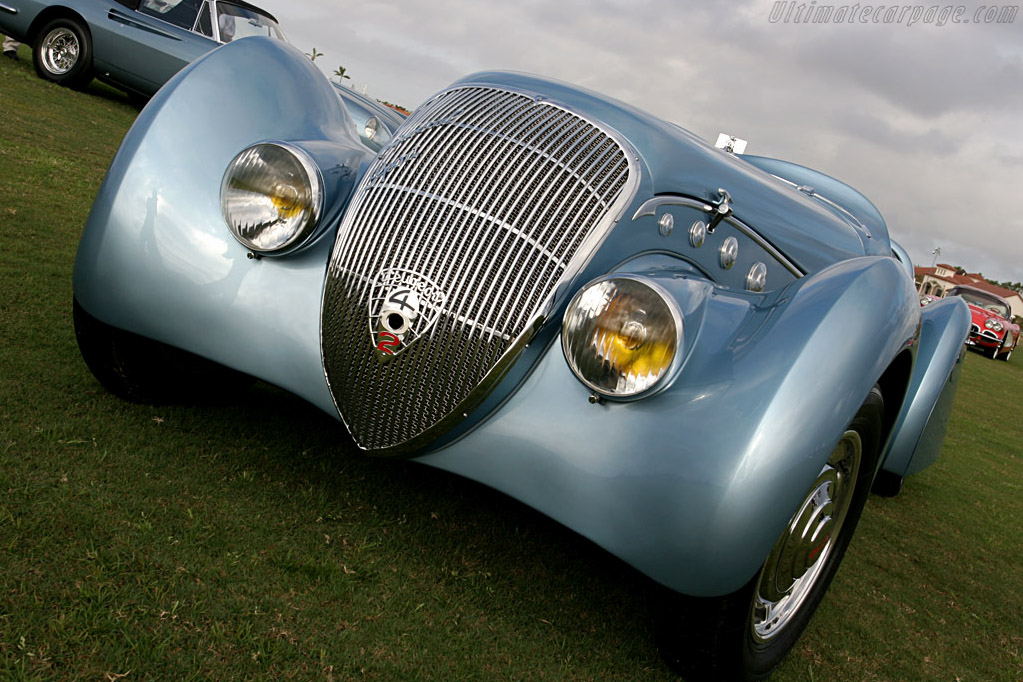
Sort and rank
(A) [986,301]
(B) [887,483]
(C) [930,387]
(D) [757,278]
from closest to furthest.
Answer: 1. (D) [757,278]
2. (C) [930,387]
3. (B) [887,483]
4. (A) [986,301]

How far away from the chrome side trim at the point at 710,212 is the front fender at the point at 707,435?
0.29 meters

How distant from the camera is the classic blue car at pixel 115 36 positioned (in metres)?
9.87

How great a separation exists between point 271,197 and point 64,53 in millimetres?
9620

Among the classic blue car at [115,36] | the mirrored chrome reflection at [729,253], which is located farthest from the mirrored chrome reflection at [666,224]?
the classic blue car at [115,36]

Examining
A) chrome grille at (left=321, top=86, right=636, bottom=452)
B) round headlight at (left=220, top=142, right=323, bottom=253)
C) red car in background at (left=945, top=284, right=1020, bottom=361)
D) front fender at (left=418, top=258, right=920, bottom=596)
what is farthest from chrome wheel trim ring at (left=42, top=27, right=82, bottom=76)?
red car in background at (left=945, top=284, right=1020, bottom=361)

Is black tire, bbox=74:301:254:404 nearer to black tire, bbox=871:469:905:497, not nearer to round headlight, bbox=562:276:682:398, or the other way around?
round headlight, bbox=562:276:682:398

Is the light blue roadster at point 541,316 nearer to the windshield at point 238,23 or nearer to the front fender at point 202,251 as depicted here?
the front fender at point 202,251

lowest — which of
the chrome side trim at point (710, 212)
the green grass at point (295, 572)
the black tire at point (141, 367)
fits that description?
the green grass at point (295, 572)

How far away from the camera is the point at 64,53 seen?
10.2 metres

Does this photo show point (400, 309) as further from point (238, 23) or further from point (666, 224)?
point (238, 23)

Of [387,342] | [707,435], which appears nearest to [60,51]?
[387,342]

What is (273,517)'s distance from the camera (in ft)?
7.70

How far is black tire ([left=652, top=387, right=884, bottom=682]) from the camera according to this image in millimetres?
2018

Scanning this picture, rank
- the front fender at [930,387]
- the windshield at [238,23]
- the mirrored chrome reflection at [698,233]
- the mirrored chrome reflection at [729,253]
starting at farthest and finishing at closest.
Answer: the windshield at [238,23] → the front fender at [930,387] → the mirrored chrome reflection at [729,253] → the mirrored chrome reflection at [698,233]
